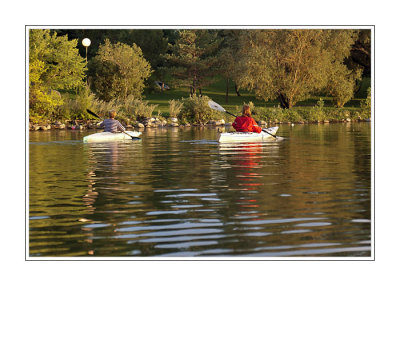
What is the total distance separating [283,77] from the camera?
5822 cm

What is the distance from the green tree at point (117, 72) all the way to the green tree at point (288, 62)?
9.12 metres

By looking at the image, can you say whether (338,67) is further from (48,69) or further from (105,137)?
(105,137)

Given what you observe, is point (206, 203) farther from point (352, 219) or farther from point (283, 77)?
point (283, 77)

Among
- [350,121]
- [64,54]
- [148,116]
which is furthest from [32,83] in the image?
[350,121]

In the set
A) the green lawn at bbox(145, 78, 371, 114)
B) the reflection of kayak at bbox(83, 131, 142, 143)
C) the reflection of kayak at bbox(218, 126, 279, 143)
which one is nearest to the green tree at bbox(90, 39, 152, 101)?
the green lawn at bbox(145, 78, 371, 114)

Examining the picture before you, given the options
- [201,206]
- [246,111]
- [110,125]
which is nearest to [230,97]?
[110,125]

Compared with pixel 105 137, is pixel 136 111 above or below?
above

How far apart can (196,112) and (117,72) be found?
1134 centimetres

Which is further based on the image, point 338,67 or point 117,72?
point 117,72

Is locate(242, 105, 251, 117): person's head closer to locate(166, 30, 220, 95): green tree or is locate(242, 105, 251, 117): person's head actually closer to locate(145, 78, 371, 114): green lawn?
locate(145, 78, 371, 114): green lawn

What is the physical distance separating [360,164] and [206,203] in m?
8.03

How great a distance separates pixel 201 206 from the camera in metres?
12.5

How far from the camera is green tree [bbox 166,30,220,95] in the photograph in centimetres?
6988

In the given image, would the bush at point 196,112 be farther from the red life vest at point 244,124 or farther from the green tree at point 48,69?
the red life vest at point 244,124
